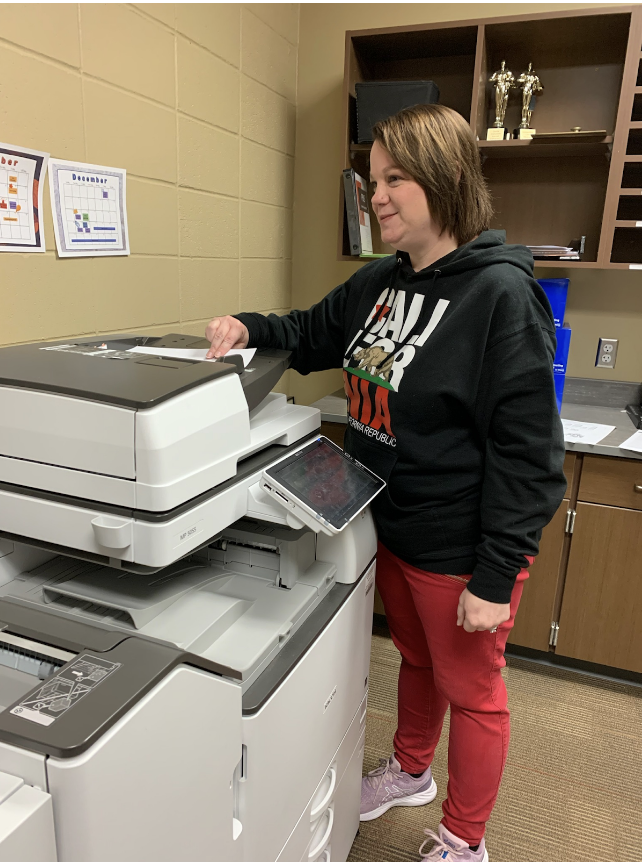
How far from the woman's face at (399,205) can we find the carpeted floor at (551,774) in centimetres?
146

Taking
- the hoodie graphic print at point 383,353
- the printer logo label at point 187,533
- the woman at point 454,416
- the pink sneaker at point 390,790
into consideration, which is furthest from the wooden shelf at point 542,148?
the pink sneaker at point 390,790

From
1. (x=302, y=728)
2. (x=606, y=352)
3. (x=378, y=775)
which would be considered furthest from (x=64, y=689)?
(x=606, y=352)

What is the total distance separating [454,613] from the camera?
4.24 ft

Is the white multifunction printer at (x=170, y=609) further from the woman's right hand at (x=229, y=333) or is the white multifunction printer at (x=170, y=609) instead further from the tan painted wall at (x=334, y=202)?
the tan painted wall at (x=334, y=202)

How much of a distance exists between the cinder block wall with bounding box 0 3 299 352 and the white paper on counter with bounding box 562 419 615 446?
1.26 m

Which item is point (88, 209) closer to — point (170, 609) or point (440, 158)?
point (440, 158)

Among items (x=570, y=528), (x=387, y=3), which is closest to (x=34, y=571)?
(x=570, y=528)

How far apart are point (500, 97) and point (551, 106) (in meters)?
0.23

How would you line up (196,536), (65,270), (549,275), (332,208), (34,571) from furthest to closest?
(332,208)
(549,275)
(65,270)
(34,571)
(196,536)

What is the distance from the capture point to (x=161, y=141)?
1.75 m

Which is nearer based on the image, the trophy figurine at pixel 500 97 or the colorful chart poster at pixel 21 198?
the colorful chart poster at pixel 21 198

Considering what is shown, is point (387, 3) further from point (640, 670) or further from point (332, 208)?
point (640, 670)

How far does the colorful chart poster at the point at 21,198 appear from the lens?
130 cm

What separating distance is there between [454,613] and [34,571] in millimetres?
828
